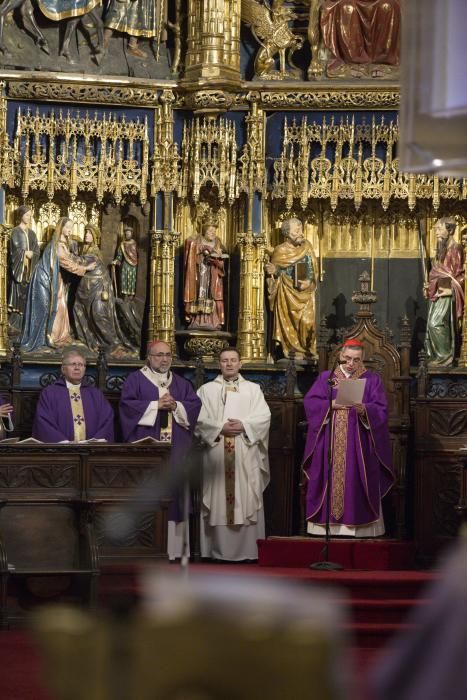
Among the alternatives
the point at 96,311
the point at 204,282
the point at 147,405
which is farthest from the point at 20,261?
the point at 147,405

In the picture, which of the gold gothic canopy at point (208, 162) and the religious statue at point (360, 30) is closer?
the gold gothic canopy at point (208, 162)

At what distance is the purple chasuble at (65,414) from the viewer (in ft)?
38.5

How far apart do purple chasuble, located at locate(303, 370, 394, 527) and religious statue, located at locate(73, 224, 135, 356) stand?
2256 millimetres

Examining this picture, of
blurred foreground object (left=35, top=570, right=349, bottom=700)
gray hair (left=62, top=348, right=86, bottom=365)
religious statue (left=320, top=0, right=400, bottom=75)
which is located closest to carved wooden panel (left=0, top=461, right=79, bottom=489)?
gray hair (left=62, top=348, right=86, bottom=365)

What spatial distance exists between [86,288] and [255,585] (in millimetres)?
11531

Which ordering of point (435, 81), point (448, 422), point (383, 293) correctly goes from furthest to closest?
1. point (383, 293)
2. point (448, 422)
3. point (435, 81)

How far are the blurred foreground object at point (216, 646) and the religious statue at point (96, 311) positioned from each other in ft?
37.3

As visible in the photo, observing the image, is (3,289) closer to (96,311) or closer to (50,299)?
(50,299)

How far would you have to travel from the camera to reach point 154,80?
1345 centimetres

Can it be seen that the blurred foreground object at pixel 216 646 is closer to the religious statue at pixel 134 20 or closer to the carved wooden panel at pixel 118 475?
the carved wooden panel at pixel 118 475

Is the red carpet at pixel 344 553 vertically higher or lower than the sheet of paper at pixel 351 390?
lower

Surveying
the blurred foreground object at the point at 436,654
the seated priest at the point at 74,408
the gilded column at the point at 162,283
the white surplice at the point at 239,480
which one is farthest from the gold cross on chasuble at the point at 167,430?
the blurred foreground object at the point at 436,654

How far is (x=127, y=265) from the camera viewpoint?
13.4m

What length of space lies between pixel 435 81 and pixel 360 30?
11144mm
